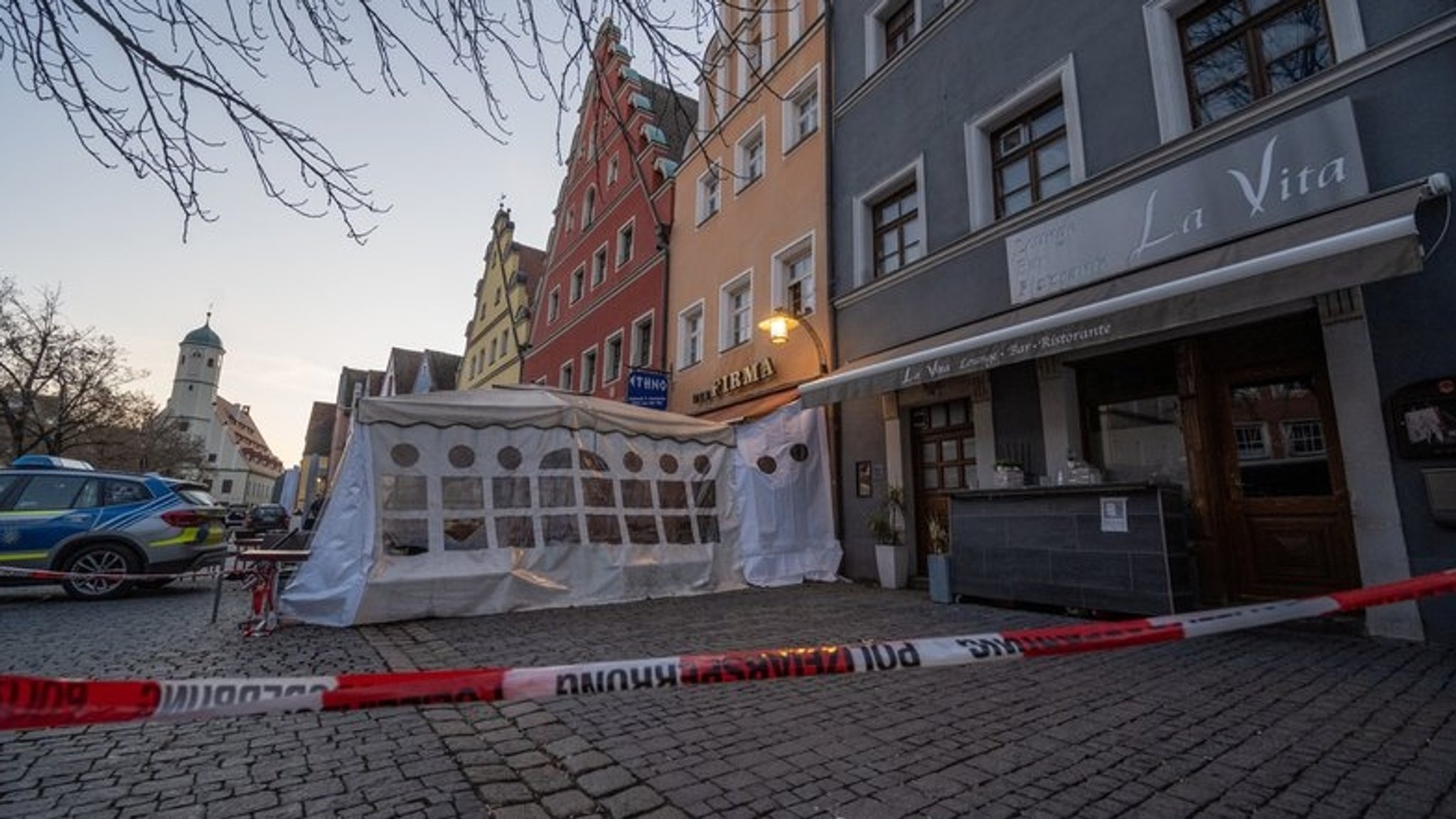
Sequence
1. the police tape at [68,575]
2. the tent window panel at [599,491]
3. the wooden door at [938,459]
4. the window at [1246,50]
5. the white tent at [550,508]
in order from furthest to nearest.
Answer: the wooden door at [938,459] < the tent window panel at [599,491] < the police tape at [68,575] < the white tent at [550,508] < the window at [1246,50]

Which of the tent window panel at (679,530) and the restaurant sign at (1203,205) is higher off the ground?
the restaurant sign at (1203,205)

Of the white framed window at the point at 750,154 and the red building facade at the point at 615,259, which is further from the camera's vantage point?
the red building facade at the point at 615,259

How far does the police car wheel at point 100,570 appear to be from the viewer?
8.26 m

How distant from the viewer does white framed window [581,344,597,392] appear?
20.6 metres

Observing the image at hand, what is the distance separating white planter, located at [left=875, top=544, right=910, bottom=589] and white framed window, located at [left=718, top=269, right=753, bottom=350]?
231 inches

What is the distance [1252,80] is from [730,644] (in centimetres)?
729

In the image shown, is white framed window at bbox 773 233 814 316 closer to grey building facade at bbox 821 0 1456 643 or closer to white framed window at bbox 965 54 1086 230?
grey building facade at bbox 821 0 1456 643

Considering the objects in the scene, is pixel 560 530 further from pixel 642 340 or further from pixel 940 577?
pixel 642 340

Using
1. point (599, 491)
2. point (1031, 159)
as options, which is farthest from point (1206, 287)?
point (599, 491)

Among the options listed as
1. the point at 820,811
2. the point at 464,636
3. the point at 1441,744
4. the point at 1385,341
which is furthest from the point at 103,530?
the point at 1385,341

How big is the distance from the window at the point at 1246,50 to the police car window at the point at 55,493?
45.8ft

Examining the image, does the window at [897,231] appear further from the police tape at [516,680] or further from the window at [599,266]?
the window at [599,266]

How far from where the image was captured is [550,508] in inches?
318

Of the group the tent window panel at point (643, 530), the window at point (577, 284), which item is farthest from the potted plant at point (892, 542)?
the window at point (577, 284)
